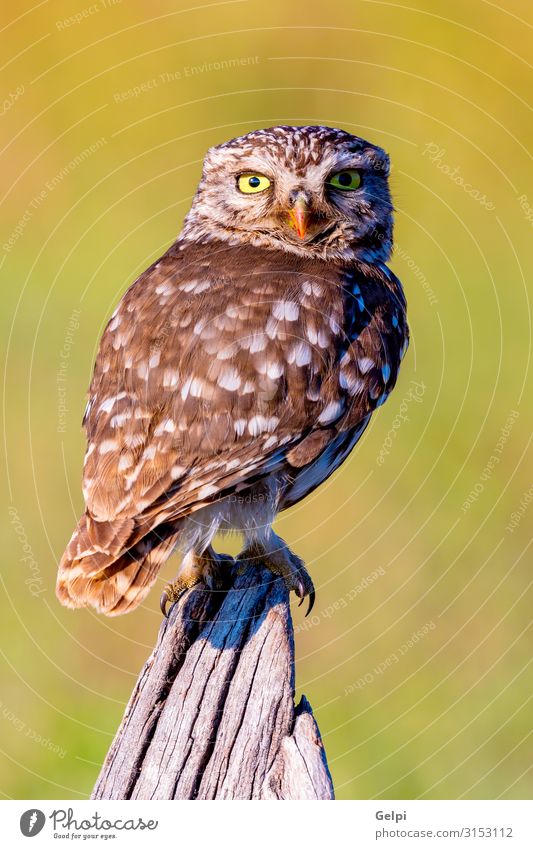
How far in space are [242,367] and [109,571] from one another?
65 centimetres

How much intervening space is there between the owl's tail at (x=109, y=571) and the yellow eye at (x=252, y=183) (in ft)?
4.11

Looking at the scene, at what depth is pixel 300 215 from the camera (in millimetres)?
3178

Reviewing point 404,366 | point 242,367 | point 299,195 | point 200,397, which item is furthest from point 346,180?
point 404,366

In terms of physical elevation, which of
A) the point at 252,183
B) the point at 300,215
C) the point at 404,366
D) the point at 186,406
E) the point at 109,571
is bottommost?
the point at 109,571

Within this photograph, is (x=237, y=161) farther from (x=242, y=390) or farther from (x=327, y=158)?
(x=242, y=390)

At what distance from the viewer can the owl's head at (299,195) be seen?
329 cm

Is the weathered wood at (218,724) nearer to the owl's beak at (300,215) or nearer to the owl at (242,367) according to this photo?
the owl at (242,367)

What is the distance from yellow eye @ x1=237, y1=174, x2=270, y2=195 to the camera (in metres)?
3.38

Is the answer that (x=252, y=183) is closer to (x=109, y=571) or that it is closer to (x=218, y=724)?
(x=109, y=571)

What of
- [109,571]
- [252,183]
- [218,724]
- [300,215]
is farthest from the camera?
[252,183]

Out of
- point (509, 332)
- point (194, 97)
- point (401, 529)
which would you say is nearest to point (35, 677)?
point (401, 529)

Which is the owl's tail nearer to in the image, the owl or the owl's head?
the owl

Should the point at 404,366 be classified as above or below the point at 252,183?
above

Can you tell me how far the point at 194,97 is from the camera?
6.06 m
